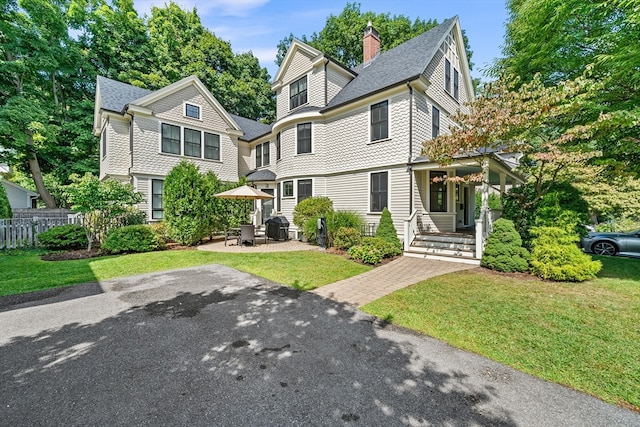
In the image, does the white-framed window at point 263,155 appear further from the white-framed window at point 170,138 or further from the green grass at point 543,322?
the green grass at point 543,322

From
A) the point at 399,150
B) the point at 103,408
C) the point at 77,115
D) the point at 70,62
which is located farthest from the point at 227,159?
the point at 103,408

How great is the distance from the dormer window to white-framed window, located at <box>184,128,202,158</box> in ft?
20.0

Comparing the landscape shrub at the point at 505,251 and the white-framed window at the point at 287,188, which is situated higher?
the white-framed window at the point at 287,188

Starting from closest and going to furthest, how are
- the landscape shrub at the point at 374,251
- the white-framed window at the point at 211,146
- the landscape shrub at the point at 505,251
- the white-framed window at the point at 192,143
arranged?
the landscape shrub at the point at 505,251, the landscape shrub at the point at 374,251, the white-framed window at the point at 192,143, the white-framed window at the point at 211,146

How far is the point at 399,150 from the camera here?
36.7 feet

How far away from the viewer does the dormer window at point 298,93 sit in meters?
15.1

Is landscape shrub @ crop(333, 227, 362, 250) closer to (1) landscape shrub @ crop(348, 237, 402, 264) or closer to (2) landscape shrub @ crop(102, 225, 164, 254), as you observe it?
(1) landscape shrub @ crop(348, 237, 402, 264)

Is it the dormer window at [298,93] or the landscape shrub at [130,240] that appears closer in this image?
the landscape shrub at [130,240]

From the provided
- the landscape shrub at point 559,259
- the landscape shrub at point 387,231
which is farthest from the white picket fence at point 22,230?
the landscape shrub at point 559,259

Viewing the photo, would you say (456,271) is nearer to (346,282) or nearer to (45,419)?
(346,282)

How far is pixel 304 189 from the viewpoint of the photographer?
14258mm

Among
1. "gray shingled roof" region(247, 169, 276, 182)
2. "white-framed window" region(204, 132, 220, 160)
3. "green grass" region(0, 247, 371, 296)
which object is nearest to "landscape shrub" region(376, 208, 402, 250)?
"green grass" region(0, 247, 371, 296)

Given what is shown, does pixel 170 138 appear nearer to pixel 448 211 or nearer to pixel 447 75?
pixel 448 211

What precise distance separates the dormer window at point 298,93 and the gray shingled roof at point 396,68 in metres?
1.95
